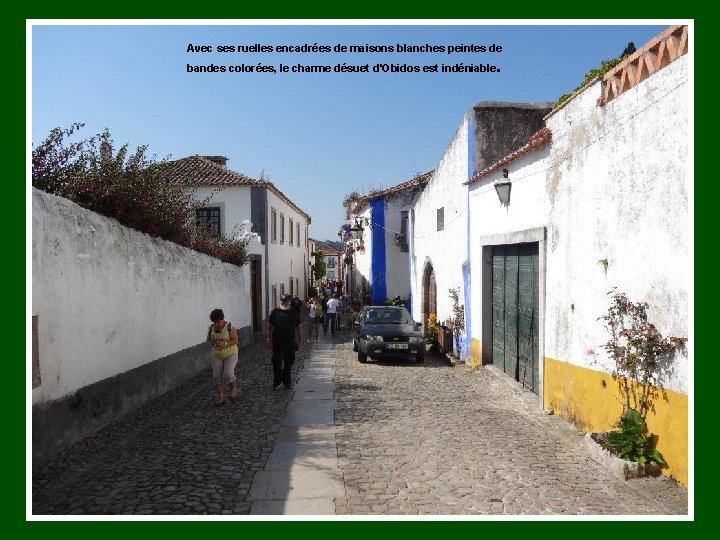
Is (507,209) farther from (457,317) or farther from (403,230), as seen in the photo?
(403,230)

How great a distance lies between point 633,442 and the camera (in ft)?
18.4

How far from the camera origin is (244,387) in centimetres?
1056

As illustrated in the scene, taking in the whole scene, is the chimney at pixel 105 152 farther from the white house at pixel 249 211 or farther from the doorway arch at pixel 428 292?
the white house at pixel 249 211

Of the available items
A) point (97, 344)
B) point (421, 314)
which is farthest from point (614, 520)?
point (421, 314)

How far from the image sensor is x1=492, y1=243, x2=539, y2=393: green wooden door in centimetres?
948

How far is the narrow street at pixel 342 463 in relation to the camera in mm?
4832

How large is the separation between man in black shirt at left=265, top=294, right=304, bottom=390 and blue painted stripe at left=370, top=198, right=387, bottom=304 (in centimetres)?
1701

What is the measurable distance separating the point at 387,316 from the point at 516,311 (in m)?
5.66

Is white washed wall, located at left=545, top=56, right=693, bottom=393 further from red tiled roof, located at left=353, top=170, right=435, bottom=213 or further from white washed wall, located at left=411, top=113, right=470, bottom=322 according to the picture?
red tiled roof, located at left=353, top=170, right=435, bottom=213

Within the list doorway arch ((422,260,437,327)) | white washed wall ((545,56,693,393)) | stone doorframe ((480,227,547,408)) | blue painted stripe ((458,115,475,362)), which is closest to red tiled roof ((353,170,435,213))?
doorway arch ((422,260,437,327))

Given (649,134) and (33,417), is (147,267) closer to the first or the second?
(33,417)

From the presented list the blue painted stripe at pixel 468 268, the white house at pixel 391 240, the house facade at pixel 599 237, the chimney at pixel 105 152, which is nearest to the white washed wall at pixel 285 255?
the white house at pixel 391 240

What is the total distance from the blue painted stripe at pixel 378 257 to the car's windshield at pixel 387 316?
1125cm

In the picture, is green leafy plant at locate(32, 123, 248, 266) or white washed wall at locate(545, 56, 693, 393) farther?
→ green leafy plant at locate(32, 123, 248, 266)
